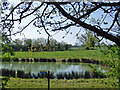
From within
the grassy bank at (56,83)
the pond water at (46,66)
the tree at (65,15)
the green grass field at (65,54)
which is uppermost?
the tree at (65,15)

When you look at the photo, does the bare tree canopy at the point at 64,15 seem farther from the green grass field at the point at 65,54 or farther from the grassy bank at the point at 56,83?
the grassy bank at the point at 56,83

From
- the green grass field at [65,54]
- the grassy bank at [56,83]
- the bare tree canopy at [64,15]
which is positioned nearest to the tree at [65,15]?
the bare tree canopy at [64,15]

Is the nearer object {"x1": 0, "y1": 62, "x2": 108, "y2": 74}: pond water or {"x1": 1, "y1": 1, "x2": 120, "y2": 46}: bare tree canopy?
{"x1": 1, "y1": 1, "x2": 120, "y2": 46}: bare tree canopy

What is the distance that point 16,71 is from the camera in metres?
2.35

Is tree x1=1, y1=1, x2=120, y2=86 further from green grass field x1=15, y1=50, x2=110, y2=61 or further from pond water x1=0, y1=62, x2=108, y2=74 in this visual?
pond water x1=0, y1=62, x2=108, y2=74

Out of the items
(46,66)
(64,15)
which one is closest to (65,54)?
(46,66)

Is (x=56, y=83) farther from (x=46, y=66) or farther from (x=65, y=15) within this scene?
(x=65, y=15)

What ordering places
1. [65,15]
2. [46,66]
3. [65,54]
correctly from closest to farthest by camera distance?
[65,15] → [65,54] → [46,66]

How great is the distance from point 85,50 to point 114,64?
2.95ft

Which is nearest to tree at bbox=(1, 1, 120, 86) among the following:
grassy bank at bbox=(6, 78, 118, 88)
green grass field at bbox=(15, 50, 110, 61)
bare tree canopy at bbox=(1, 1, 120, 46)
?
bare tree canopy at bbox=(1, 1, 120, 46)

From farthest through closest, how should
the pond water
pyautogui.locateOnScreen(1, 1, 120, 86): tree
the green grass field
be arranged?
the pond water → the green grass field → pyautogui.locateOnScreen(1, 1, 120, 86): tree

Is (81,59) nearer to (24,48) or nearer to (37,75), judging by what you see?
(37,75)

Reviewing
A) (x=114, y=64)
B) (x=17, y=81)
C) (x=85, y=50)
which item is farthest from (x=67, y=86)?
(x=114, y=64)

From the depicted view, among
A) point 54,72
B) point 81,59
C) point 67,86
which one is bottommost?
point 67,86
